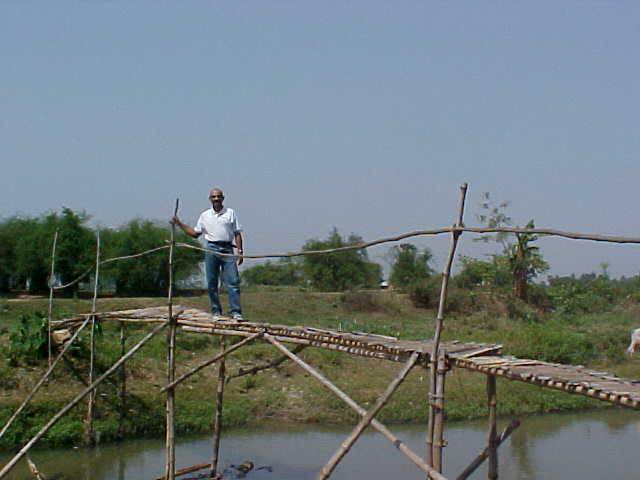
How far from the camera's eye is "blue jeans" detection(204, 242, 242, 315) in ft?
21.8

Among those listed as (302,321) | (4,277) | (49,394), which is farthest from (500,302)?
(49,394)

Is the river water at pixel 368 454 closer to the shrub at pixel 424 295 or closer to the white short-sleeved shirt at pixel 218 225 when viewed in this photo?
the white short-sleeved shirt at pixel 218 225

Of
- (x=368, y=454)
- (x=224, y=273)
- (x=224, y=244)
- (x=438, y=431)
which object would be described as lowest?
(x=368, y=454)

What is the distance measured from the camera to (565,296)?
70.0 ft

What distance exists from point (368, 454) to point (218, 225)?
10.5ft

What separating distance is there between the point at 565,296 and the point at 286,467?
48.3 ft

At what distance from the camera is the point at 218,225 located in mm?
6750

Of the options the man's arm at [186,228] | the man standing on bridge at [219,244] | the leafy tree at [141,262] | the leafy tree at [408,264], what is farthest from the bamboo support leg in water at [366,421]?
the leafy tree at [408,264]

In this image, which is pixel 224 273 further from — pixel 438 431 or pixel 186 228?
pixel 438 431

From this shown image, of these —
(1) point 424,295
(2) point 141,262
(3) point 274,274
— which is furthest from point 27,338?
(3) point 274,274

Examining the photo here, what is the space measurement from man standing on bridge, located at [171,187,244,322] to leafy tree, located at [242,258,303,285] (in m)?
25.3

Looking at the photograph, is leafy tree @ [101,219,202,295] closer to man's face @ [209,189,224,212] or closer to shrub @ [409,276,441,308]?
shrub @ [409,276,441,308]

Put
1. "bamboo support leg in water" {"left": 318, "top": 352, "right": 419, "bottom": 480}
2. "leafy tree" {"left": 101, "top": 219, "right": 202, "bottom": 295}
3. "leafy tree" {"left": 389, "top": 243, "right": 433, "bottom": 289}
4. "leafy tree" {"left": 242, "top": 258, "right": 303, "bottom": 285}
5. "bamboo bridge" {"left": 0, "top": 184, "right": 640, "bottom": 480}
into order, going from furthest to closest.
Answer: "leafy tree" {"left": 242, "top": 258, "right": 303, "bottom": 285}, "leafy tree" {"left": 389, "top": 243, "right": 433, "bottom": 289}, "leafy tree" {"left": 101, "top": 219, "right": 202, "bottom": 295}, "bamboo support leg in water" {"left": 318, "top": 352, "right": 419, "bottom": 480}, "bamboo bridge" {"left": 0, "top": 184, "right": 640, "bottom": 480}

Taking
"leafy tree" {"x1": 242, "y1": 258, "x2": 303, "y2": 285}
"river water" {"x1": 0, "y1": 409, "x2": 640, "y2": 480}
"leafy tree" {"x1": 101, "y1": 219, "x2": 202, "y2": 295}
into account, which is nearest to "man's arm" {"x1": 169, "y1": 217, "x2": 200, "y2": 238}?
"river water" {"x1": 0, "y1": 409, "x2": 640, "y2": 480}
